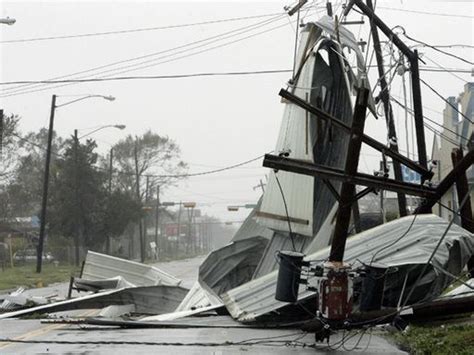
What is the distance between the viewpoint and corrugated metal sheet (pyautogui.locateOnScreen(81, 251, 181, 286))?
20.3 meters

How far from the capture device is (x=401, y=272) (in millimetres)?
10359

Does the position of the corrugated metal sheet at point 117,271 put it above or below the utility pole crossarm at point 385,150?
below

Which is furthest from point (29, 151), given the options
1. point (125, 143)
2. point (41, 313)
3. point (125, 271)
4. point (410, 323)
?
point (410, 323)

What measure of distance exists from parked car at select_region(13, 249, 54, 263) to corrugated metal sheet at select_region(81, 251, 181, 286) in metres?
39.1

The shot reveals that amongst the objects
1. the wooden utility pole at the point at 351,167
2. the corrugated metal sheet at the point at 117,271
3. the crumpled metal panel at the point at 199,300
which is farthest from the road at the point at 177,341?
the corrugated metal sheet at the point at 117,271

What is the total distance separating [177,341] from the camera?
10555mm

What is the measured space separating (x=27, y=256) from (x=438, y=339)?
57.7m

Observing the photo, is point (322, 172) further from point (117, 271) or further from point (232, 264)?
point (117, 271)

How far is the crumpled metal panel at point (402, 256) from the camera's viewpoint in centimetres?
1035

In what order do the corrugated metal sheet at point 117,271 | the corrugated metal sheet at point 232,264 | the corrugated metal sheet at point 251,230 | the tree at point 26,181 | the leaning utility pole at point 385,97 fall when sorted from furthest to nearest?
the tree at point 26,181
the corrugated metal sheet at point 117,271
the corrugated metal sheet at point 251,230
the corrugated metal sheet at point 232,264
the leaning utility pole at point 385,97

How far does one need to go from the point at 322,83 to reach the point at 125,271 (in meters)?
8.29

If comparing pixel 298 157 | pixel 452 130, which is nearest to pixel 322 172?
pixel 298 157

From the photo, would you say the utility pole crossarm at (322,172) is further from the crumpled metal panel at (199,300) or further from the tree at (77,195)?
the tree at (77,195)

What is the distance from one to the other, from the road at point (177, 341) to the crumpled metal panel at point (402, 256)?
0.67 metres
